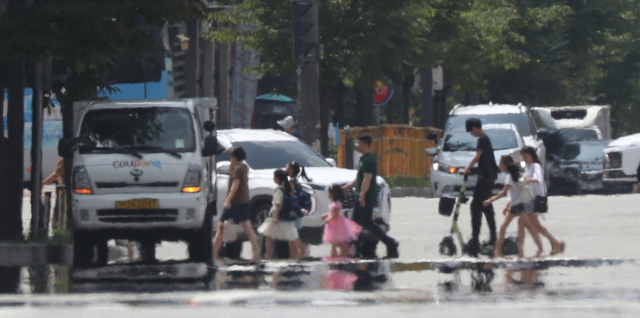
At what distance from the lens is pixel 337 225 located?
555 inches

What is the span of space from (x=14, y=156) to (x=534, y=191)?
657cm

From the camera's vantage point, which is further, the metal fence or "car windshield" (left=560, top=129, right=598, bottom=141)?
"car windshield" (left=560, top=129, right=598, bottom=141)

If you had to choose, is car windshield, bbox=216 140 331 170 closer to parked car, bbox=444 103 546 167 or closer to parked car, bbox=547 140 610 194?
parked car, bbox=444 103 546 167

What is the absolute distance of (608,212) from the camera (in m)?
20.2

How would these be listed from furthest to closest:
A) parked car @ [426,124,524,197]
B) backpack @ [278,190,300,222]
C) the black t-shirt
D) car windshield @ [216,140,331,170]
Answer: parked car @ [426,124,524,197] < car windshield @ [216,140,331,170] < the black t-shirt < backpack @ [278,190,300,222]

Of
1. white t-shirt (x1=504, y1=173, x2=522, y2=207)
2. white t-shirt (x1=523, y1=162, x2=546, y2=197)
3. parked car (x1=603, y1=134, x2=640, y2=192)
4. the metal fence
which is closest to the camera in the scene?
white t-shirt (x1=504, y1=173, x2=522, y2=207)

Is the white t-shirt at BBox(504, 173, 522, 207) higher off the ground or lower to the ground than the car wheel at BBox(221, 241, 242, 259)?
higher

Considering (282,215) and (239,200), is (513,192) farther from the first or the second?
(239,200)

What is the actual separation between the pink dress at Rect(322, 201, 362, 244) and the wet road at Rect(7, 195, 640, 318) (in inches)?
21.3

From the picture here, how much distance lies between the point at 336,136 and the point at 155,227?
18121 mm

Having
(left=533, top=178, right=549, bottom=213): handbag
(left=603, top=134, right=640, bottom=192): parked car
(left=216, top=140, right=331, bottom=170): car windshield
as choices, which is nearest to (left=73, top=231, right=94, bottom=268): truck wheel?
(left=216, top=140, right=331, bottom=170): car windshield

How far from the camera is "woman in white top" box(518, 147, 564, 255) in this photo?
14.3m

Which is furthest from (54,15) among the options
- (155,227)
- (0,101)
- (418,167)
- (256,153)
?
(418,167)

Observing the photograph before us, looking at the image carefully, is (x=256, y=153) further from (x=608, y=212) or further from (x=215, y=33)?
(x=215, y=33)
